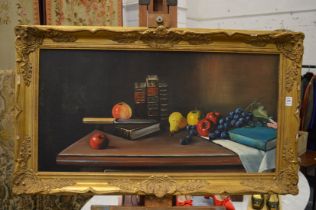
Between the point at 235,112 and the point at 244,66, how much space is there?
14 centimetres

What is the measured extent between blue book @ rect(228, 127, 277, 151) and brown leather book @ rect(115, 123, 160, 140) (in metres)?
0.25

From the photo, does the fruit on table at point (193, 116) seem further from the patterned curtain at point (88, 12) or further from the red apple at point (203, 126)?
the patterned curtain at point (88, 12)

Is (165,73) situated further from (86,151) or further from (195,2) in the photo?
(195,2)

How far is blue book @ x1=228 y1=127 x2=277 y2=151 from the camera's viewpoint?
38.8 inches

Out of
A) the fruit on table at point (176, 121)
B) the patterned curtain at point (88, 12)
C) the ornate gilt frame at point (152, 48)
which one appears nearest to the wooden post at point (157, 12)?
the ornate gilt frame at point (152, 48)

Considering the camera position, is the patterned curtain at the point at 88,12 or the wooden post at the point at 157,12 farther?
the patterned curtain at the point at 88,12

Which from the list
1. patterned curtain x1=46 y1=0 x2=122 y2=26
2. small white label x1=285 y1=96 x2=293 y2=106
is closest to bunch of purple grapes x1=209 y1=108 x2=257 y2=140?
small white label x1=285 y1=96 x2=293 y2=106

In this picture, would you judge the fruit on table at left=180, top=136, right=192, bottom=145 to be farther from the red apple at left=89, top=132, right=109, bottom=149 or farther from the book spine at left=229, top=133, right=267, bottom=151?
the red apple at left=89, top=132, right=109, bottom=149

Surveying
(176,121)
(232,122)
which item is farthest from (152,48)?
(232,122)

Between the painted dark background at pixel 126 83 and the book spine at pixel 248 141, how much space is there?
3.3 inches

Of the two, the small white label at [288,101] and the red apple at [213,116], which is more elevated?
the small white label at [288,101]

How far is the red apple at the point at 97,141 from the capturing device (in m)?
0.96

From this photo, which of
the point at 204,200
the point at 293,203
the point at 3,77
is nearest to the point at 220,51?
the point at 204,200

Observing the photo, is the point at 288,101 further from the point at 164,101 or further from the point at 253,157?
the point at 164,101
